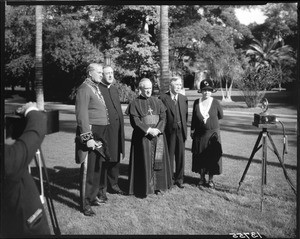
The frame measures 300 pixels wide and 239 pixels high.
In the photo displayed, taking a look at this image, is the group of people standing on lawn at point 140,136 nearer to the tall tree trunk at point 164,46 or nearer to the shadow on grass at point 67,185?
the shadow on grass at point 67,185

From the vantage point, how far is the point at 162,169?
17.9 ft

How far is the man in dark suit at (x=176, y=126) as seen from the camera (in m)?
5.86

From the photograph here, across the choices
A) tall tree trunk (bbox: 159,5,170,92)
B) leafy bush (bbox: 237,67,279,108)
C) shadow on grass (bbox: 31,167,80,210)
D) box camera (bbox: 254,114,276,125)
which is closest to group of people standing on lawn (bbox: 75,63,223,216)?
shadow on grass (bbox: 31,167,80,210)

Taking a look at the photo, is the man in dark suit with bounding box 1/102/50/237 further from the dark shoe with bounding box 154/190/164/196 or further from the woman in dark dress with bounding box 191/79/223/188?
the woman in dark dress with bounding box 191/79/223/188

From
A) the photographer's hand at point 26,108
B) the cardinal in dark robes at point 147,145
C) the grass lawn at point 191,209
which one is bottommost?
the grass lawn at point 191,209

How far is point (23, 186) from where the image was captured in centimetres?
267

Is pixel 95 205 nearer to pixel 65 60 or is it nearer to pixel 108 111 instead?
pixel 108 111

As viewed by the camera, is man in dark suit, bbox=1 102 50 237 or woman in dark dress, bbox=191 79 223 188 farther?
woman in dark dress, bbox=191 79 223 188

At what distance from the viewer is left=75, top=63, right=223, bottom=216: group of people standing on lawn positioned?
4.58 meters

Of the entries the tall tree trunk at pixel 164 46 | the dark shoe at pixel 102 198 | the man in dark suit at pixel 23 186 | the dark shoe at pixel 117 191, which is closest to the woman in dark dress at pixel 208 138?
the dark shoe at pixel 117 191

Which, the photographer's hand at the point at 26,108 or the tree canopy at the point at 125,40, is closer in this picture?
the photographer's hand at the point at 26,108

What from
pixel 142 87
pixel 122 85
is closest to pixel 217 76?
A: pixel 122 85

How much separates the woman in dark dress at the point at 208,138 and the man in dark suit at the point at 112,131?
55.9 inches

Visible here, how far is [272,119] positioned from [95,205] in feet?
9.53
